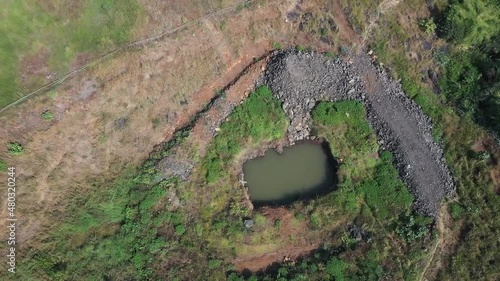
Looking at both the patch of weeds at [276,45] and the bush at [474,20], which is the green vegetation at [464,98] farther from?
the patch of weeds at [276,45]

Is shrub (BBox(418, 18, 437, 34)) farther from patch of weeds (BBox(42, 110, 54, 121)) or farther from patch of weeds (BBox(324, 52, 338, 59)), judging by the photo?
patch of weeds (BBox(42, 110, 54, 121))

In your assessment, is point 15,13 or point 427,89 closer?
point 15,13

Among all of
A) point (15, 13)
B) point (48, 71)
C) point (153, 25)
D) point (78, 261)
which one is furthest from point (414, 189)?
point (15, 13)

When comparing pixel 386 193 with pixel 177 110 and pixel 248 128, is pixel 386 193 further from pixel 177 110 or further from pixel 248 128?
pixel 177 110

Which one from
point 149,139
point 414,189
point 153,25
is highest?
point 153,25

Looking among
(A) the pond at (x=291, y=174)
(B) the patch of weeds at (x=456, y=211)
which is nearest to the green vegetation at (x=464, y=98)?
(B) the patch of weeds at (x=456, y=211)

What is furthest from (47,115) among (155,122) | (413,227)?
(413,227)

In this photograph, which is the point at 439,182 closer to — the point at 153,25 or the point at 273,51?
the point at 273,51
